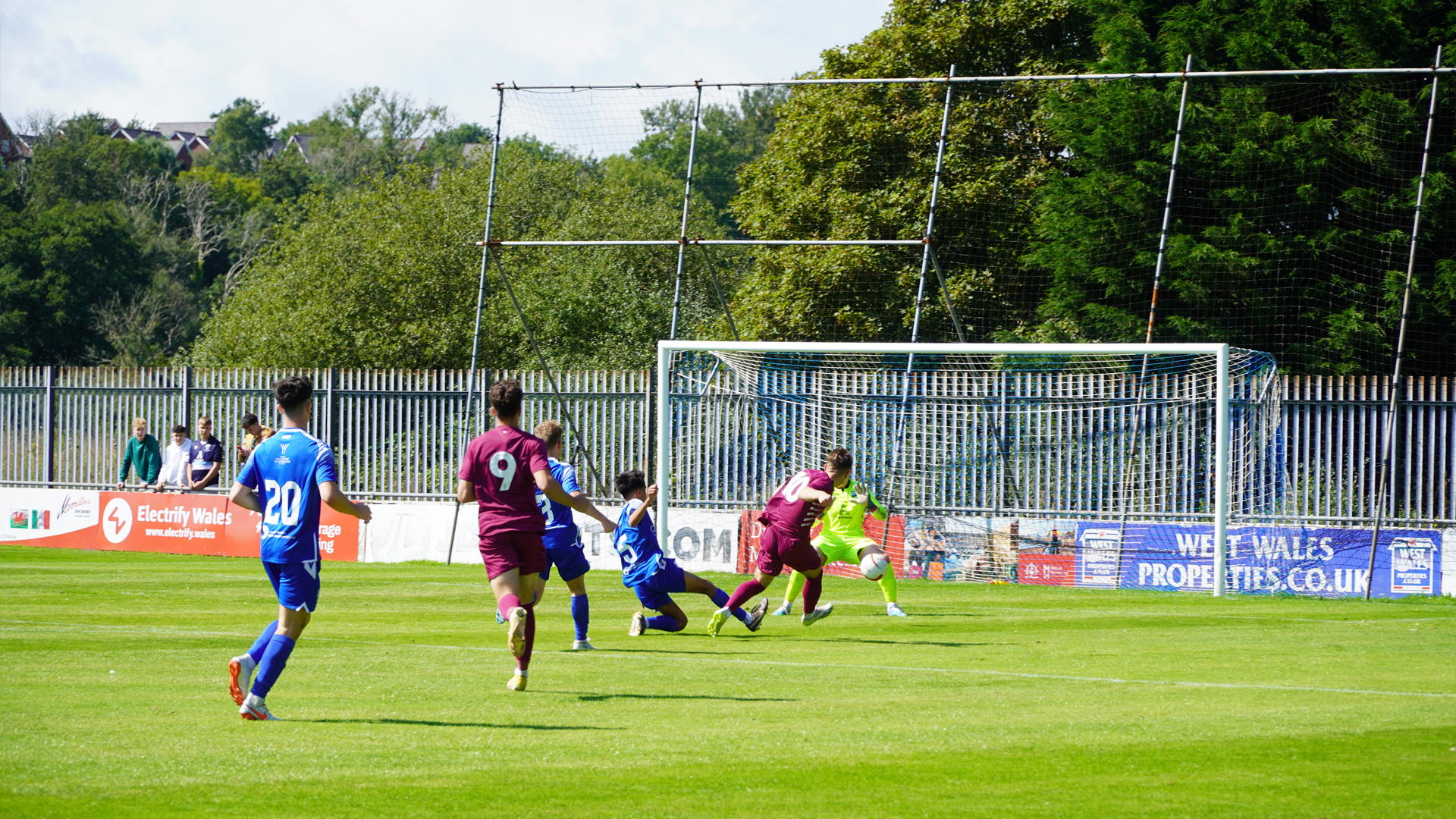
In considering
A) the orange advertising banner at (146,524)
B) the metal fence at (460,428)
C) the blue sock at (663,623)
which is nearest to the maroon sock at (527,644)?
the blue sock at (663,623)

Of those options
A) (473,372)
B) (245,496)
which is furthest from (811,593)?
(473,372)

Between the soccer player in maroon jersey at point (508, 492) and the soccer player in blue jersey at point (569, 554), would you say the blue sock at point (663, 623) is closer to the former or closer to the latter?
Answer: the soccer player in blue jersey at point (569, 554)

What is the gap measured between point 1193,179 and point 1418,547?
830 centimetres

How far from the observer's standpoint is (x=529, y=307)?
127 feet

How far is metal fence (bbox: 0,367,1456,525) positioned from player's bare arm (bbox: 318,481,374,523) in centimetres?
1318

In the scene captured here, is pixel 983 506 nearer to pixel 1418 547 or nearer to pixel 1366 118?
pixel 1418 547

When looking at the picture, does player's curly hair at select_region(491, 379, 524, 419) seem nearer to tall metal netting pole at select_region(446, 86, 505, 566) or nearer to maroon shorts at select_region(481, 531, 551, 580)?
maroon shorts at select_region(481, 531, 551, 580)

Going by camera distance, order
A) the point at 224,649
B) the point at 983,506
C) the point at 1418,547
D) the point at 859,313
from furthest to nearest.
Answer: the point at 859,313, the point at 983,506, the point at 1418,547, the point at 224,649

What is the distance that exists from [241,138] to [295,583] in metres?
123

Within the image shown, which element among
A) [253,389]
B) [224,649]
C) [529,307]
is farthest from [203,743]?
[529,307]

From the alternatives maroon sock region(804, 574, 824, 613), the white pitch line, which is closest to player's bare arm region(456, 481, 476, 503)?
the white pitch line

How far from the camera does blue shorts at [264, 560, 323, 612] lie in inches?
310

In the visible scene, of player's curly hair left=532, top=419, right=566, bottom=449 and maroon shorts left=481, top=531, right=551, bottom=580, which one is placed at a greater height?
player's curly hair left=532, top=419, right=566, bottom=449

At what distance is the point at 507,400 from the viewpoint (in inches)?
366
